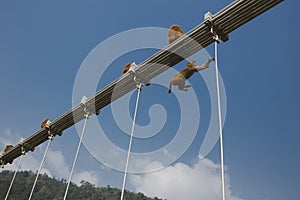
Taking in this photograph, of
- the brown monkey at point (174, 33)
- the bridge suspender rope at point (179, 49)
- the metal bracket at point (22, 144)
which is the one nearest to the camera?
the bridge suspender rope at point (179, 49)

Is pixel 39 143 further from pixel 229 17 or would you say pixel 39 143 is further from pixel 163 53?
→ pixel 229 17

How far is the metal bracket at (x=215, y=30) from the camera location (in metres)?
4.94

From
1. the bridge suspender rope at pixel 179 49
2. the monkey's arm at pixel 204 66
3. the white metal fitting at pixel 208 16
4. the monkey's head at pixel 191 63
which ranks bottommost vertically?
the monkey's arm at pixel 204 66

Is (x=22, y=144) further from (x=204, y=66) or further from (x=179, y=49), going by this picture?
(x=204, y=66)

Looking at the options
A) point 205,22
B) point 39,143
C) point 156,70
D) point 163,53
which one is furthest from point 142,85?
point 39,143

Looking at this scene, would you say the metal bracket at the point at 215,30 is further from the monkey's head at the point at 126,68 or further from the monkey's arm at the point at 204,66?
the monkey's head at the point at 126,68

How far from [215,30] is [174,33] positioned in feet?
2.89

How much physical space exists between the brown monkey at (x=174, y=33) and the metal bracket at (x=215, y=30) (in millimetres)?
650

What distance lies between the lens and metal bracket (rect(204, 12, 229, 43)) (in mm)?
4945

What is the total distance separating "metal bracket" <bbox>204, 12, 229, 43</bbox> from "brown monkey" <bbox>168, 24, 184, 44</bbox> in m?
0.65

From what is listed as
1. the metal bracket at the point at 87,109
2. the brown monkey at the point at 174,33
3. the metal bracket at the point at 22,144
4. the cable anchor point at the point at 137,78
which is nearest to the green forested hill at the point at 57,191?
the metal bracket at the point at 22,144

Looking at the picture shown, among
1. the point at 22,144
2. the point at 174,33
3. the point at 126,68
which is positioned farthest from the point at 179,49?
the point at 22,144

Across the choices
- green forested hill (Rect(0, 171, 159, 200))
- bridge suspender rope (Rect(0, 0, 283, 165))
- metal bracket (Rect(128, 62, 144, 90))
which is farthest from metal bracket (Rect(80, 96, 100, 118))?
green forested hill (Rect(0, 171, 159, 200))

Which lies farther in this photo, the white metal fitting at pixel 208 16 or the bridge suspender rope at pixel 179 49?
the white metal fitting at pixel 208 16
